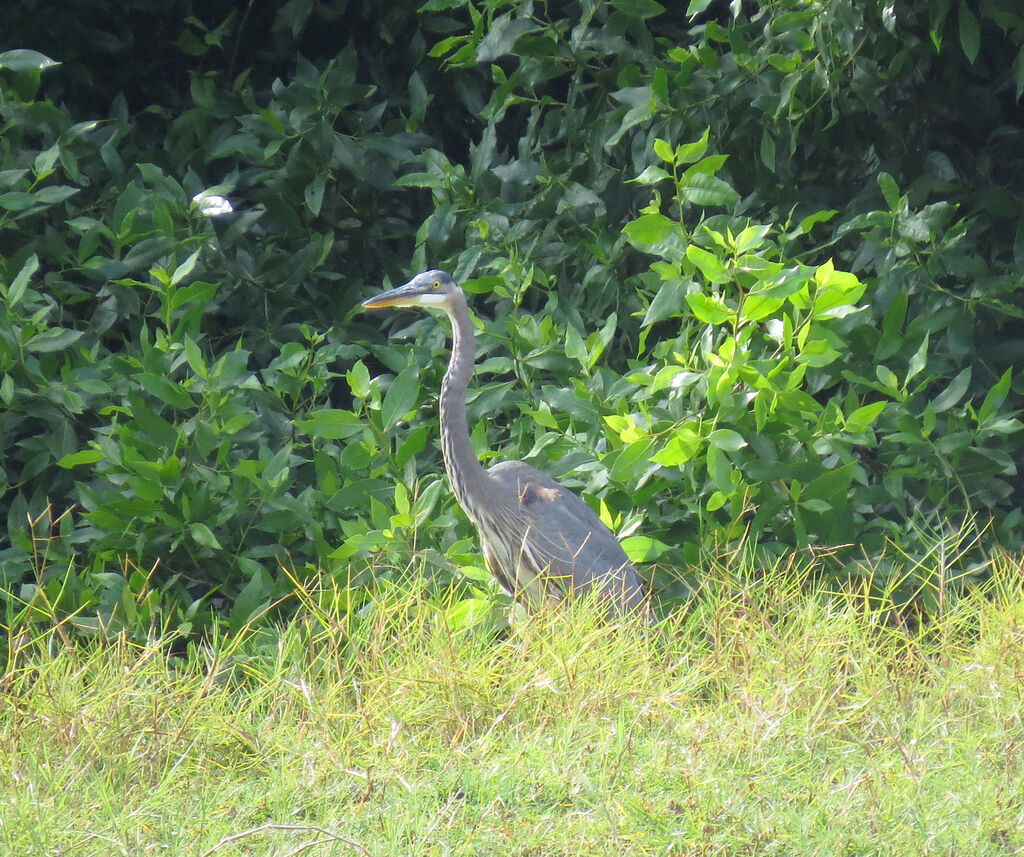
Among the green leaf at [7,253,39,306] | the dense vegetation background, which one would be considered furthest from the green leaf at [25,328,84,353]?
the green leaf at [7,253,39,306]

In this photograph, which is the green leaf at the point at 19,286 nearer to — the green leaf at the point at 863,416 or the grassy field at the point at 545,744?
the grassy field at the point at 545,744

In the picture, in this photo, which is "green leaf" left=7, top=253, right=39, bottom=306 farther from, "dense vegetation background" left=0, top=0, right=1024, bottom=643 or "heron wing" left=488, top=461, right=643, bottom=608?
"heron wing" left=488, top=461, right=643, bottom=608

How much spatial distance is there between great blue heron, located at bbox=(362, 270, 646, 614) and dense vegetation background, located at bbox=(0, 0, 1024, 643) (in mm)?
98

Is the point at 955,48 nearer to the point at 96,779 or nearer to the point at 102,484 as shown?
the point at 102,484

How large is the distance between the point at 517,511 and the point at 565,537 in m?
0.17

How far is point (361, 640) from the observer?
9.64 feet

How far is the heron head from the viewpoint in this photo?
393 centimetres

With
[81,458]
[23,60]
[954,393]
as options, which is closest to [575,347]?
[954,393]

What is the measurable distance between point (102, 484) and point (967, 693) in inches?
118

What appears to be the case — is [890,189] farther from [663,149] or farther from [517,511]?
[517,511]

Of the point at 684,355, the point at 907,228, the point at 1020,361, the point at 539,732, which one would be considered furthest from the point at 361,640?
the point at 1020,361

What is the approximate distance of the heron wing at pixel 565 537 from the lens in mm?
3791

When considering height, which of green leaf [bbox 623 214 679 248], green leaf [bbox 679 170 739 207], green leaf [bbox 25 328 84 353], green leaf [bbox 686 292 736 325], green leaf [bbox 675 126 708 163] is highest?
green leaf [bbox 675 126 708 163]

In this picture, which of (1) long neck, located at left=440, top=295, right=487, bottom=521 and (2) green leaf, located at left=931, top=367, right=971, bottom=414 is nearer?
(1) long neck, located at left=440, top=295, right=487, bottom=521
